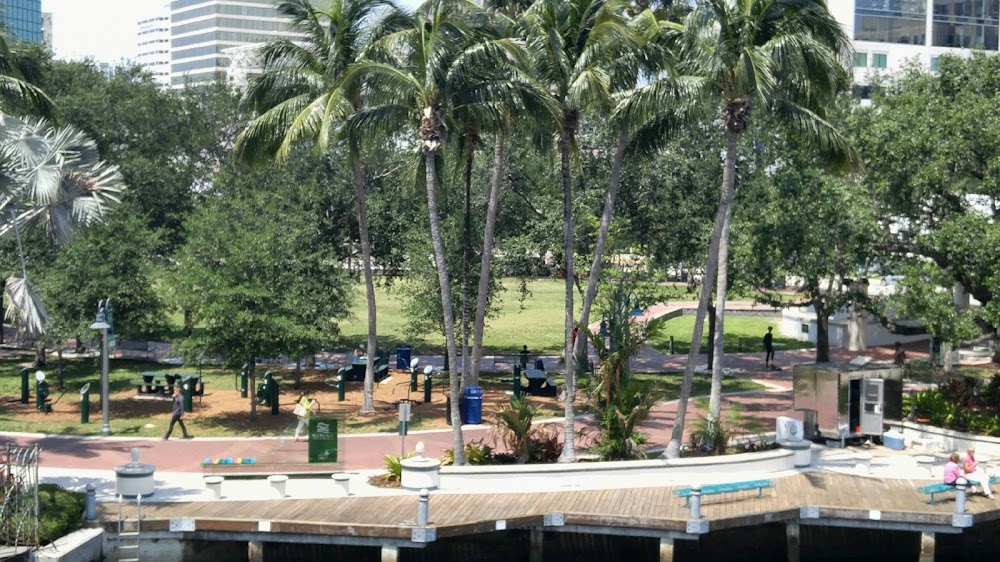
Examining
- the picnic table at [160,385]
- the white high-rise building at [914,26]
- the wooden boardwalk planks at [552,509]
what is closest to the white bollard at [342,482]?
the wooden boardwalk planks at [552,509]

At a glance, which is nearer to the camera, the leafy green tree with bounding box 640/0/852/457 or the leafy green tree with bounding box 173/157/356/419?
the leafy green tree with bounding box 640/0/852/457

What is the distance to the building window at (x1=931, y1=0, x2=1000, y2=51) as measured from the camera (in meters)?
82.4

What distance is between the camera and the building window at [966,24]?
270 ft

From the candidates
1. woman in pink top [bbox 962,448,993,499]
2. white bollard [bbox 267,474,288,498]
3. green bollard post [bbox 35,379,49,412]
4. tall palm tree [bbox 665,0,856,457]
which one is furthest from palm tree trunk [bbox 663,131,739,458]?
green bollard post [bbox 35,379,49,412]

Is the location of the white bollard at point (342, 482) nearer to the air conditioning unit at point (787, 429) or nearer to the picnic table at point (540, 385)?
the air conditioning unit at point (787, 429)

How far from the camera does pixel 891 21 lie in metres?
82.1

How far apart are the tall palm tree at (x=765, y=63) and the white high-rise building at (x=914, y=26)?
196 ft

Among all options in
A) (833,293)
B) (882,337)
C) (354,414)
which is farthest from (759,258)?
(882,337)

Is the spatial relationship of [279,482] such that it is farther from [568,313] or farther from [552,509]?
[568,313]

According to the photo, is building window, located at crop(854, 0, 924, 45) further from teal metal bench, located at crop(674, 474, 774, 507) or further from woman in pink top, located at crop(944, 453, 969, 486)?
teal metal bench, located at crop(674, 474, 774, 507)

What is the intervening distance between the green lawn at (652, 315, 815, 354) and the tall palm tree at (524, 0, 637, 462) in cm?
2063

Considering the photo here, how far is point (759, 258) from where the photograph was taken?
1211 inches

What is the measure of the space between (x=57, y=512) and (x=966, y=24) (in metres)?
78.2

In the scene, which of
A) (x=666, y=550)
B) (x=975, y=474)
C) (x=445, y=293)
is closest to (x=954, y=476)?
(x=975, y=474)
